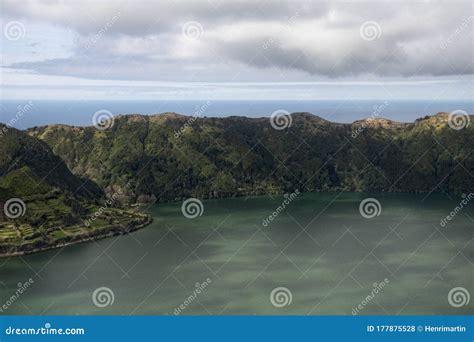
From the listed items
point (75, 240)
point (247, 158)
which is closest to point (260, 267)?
point (75, 240)

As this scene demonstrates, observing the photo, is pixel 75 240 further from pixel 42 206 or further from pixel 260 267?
pixel 260 267

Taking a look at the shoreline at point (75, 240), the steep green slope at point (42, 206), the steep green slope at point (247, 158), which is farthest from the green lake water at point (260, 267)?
the steep green slope at point (247, 158)

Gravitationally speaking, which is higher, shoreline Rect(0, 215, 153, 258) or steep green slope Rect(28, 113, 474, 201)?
steep green slope Rect(28, 113, 474, 201)

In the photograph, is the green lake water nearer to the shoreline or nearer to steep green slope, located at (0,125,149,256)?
the shoreline

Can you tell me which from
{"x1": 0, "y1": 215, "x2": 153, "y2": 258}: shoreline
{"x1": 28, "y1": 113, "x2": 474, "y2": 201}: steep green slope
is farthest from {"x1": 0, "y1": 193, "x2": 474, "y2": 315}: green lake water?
{"x1": 28, "y1": 113, "x2": 474, "y2": 201}: steep green slope

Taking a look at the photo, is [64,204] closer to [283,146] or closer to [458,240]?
[458,240]
